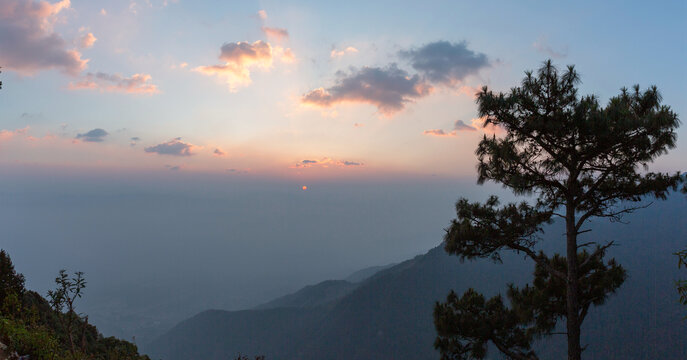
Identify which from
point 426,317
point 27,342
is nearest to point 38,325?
point 27,342

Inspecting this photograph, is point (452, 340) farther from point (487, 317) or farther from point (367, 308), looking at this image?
point (367, 308)

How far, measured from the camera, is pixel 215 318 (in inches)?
7362

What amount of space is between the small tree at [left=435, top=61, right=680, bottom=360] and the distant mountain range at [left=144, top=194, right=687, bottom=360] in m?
100

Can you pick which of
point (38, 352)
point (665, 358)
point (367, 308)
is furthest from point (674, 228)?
point (38, 352)

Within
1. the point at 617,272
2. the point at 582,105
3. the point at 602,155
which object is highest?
the point at 582,105

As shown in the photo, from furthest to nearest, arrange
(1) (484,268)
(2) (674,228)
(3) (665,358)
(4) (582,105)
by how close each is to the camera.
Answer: (1) (484,268) → (2) (674,228) → (3) (665,358) → (4) (582,105)

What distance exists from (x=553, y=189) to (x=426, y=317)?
144 meters

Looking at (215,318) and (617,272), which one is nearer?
(617,272)

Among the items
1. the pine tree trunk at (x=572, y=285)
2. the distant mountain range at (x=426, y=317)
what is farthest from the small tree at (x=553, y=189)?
the distant mountain range at (x=426, y=317)

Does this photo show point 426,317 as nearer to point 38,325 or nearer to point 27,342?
point 38,325

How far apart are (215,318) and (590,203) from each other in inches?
8223

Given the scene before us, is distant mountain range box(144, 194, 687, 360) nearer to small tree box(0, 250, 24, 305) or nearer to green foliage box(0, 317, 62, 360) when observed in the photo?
small tree box(0, 250, 24, 305)

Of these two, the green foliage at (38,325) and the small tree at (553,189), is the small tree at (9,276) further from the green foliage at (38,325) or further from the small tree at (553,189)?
the small tree at (553,189)

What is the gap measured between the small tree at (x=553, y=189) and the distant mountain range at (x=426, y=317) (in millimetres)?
100190
